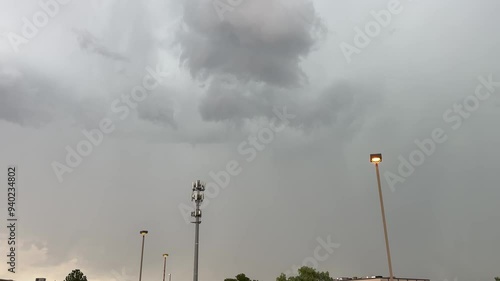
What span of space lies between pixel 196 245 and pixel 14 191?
765 inches

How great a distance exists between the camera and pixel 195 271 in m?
29.6

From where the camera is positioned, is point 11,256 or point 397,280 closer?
point 11,256

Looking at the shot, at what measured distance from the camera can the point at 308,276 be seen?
104938mm

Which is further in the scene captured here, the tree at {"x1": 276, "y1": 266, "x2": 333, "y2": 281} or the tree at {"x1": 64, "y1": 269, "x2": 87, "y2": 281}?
the tree at {"x1": 276, "y1": 266, "x2": 333, "y2": 281}

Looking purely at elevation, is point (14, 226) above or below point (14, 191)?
below

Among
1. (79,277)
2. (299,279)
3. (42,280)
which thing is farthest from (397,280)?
(42,280)

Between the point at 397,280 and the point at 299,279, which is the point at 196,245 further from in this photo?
the point at 397,280

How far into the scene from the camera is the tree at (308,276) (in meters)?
105

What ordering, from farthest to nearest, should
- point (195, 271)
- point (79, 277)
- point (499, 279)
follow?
point (499, 279), point (79, 277), point (195, 271)

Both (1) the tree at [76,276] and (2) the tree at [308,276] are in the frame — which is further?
(2) the tree at [308,276]

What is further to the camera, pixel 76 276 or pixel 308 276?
pixel 308 276

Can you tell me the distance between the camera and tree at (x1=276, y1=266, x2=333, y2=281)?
105 metres

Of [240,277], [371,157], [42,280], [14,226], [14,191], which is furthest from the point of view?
[240,277]

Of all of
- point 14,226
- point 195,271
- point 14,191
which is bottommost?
point 195,271
